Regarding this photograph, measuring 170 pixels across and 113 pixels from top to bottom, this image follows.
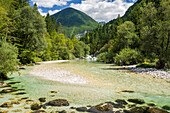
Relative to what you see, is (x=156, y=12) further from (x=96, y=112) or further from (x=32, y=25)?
(x=32, y=25)

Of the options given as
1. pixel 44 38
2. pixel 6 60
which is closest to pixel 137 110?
pixel 6 60

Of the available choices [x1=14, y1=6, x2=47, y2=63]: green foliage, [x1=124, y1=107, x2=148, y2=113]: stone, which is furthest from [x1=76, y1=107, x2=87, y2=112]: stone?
[x1=14, y1=6, x2=47, y2=63]: green foliage

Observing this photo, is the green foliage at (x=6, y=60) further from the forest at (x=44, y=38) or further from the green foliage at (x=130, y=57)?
the green foliage at (x=130, y=57)

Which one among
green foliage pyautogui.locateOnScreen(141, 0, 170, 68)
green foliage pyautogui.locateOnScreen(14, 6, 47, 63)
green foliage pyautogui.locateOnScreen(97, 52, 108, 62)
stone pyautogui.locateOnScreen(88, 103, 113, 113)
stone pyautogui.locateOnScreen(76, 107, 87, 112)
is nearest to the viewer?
stone pyautogui.locateOnScreen(88, 103, 113, 113)

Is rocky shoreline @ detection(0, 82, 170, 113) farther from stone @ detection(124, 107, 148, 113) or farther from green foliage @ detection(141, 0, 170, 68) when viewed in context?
→ green foliage @ detection(141, 0, 170, 68)

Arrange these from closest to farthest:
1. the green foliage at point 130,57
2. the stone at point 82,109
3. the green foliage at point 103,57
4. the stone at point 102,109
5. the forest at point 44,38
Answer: the stone at point 102,109 → the stone at point 82,109 → the forest at point 44,38 → the green foliage at point 130,57 → the green foliage at point 103,57

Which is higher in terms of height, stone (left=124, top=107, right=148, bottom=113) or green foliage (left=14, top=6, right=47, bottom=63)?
green foliage (left=14, top=6, right=47, bottom=63)

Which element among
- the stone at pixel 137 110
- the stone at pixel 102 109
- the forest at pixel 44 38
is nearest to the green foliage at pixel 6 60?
the forest at pixel 44 38

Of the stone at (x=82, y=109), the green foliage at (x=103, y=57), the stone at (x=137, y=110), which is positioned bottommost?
the stone at (x=137, y=110)

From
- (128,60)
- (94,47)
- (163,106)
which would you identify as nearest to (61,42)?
(128,60)

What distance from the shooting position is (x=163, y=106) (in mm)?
7848

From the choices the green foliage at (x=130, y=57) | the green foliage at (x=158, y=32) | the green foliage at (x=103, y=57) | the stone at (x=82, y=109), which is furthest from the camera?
the green foliage at (x=103, y=57)

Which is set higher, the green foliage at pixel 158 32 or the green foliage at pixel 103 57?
the green foliage at pixel 158 32

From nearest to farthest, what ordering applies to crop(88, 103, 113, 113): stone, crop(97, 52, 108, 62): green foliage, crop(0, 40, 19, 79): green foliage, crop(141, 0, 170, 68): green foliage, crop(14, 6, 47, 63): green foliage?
crop(88, 103, 113, 113): stone → crop(0, 40, 19, 79): green foliage → crop(141, 0, 170, 68): green foliage → crop(14, 6, 47, 63): green foliage → crop(97, 52, 108, 62): green foliage
